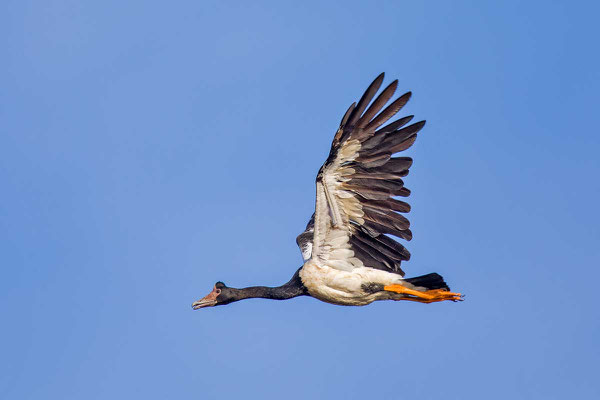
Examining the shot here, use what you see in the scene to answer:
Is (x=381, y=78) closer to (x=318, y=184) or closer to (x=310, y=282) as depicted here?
(x=318, y=184)

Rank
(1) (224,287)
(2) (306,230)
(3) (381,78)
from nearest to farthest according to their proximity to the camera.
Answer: (3) (381,78) < (1) (224,287) < (2) (306,230)

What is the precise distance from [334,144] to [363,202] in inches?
38.6

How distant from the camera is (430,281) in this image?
16.3 meters

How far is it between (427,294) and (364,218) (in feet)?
4.86

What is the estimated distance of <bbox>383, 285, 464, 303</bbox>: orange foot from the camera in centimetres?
1616

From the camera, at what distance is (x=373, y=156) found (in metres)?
15.7

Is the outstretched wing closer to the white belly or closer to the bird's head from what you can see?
the white belly

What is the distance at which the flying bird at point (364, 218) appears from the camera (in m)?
15.5

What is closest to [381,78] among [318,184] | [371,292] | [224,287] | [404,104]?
[404,104]

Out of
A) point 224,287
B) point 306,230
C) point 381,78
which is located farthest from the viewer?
point 306,230

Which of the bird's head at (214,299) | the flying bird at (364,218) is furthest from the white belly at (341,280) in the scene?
the bird's head at (214,299)

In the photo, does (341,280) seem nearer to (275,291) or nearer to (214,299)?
(275,291)

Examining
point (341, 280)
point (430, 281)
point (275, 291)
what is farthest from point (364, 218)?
point (275, 291)

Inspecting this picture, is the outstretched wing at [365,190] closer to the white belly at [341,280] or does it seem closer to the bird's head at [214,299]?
the white belly at [341,280]
